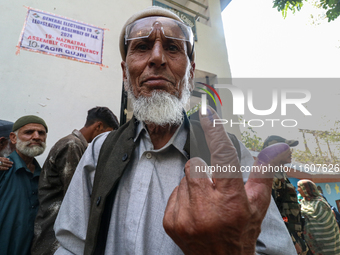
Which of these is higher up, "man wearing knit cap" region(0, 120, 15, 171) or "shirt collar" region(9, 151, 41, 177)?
"man wearing knit cap" region(0, 120, 15, 171)

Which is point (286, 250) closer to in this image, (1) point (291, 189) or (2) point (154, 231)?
(2) point (154, 231)

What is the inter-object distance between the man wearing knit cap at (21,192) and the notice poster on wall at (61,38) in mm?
1663

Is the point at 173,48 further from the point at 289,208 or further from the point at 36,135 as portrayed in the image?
the point at 289,208

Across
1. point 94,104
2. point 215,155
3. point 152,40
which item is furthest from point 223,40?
point 215,155

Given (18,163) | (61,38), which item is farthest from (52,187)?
(61,38)

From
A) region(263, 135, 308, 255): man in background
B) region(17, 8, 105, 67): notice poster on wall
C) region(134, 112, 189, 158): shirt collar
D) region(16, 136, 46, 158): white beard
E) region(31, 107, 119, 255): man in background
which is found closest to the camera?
region(134, 112, 189, 158): shirt collar

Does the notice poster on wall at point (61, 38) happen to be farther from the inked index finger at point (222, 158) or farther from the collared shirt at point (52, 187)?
the inked index finger at point (222, 158)

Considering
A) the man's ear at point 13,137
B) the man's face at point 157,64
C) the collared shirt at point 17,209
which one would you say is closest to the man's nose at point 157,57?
the man's face at point 157,64

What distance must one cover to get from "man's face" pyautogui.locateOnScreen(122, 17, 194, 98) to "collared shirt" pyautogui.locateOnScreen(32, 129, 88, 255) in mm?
1109

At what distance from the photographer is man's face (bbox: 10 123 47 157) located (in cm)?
226

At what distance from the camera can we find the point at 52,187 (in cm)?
183

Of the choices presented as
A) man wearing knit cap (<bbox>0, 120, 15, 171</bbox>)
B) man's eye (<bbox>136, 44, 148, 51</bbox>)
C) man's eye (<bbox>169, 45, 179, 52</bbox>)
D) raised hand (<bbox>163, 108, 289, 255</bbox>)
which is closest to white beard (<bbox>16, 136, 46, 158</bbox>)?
man wearing knit cap (<bbox>0, 120, 15, 171</bbox>)

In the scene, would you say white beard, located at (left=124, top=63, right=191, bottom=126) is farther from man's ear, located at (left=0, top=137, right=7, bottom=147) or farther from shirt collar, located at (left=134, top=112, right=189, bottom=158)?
Answer: man's ear, located at (left=0, top=137, right=7, bottom=147)

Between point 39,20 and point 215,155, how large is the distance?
4376mm
